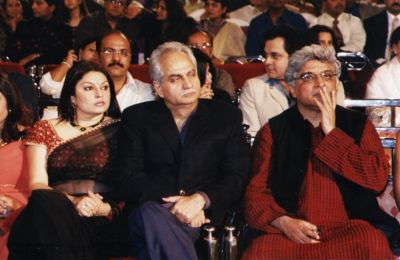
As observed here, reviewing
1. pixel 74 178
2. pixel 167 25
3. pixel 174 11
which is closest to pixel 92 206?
pixel 74 178

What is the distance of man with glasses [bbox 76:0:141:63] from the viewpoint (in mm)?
8078

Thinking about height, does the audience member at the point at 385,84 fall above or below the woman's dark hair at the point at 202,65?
below

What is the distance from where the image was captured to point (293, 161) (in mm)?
4379

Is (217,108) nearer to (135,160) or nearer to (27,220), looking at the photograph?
(135,160)

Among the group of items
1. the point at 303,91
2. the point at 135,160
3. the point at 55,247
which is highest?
the point at 303,91

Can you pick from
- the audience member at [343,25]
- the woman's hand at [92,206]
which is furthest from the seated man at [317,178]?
the audience member at [343,25]

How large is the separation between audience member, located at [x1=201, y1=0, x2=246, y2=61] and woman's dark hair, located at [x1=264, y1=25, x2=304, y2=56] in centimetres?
274

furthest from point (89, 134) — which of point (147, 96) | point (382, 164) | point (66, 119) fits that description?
point (382, 164)

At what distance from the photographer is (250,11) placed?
9.66m

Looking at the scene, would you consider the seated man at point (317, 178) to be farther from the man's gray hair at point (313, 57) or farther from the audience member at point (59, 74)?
the audience member at point (59, 74)

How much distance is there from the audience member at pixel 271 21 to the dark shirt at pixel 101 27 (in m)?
1.07

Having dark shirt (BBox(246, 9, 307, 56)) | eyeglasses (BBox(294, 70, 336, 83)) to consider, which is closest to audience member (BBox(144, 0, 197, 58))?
dark shirt (BBox(246, 9, 307, 56))

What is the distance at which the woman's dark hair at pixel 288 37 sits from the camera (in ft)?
18.9

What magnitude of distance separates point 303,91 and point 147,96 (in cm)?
154
